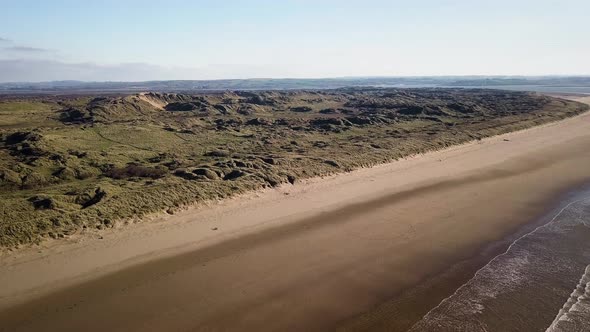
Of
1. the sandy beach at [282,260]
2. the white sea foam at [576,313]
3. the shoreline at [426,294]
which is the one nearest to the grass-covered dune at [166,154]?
the sandy beach at [282,260]

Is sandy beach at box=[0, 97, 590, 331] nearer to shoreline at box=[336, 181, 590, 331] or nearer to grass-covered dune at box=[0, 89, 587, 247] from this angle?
shoreline at box=[336, 181, 590, 331]

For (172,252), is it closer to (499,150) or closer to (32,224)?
(32,224)

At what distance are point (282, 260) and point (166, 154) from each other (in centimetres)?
1919

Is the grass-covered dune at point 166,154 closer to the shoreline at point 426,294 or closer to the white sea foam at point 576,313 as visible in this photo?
the shoreline at point 426,294

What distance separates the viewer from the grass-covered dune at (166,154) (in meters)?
19.4

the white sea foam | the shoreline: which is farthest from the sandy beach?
the white sea foam

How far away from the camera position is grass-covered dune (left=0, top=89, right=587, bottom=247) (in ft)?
63.7

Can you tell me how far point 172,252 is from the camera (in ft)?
54.7

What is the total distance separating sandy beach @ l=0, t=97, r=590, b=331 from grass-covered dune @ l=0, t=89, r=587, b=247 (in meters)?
1.59

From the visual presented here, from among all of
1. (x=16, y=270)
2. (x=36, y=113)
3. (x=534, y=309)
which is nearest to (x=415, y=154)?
(x=534, y=309)

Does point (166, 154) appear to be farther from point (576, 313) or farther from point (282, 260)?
point (576, 313)

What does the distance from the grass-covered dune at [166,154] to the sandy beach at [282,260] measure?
1.59m

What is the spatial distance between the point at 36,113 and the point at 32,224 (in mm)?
49798

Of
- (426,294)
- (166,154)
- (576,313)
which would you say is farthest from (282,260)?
(166,154)
